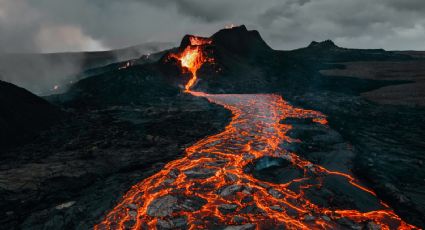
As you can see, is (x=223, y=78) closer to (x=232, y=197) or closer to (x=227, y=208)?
(x=232, y=197)

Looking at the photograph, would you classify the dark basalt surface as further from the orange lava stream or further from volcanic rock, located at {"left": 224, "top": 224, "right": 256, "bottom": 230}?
volcanic rock, located at {"left": 224, "top": 224, "right": 256, "bottom": 230}

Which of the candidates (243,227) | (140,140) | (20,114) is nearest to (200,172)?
(243,227)

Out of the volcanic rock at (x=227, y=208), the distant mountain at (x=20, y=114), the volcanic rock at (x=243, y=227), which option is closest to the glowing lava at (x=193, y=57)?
the distant mountain at (x=20, y=114)

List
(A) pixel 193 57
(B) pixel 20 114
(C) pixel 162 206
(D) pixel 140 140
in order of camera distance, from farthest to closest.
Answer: (A) pixel 193 57 → (B) pixel 20 114 → (D) pixel 140 140 → (C) pixel 162 206

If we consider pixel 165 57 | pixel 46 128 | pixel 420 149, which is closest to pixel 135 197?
pixel 46 128

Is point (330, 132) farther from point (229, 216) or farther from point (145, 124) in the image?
point (145, 124)

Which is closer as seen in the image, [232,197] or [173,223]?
[173,223]
